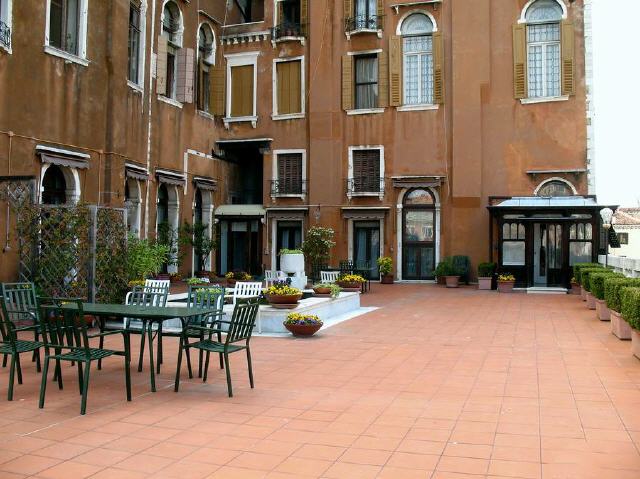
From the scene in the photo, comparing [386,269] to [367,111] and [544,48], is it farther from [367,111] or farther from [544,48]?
[544,48]

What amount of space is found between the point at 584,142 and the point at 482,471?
65.8 ft

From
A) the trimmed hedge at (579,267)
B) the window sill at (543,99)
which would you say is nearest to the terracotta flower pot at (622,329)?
the trimmed hedge at (579,267)

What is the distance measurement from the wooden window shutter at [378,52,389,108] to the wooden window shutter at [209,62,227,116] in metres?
6.34

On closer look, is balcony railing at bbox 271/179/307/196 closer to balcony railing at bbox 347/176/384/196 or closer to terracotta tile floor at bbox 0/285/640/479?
balcony railing at bbox 347/176/384/196

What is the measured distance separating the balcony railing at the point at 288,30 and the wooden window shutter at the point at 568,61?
32.2 feet

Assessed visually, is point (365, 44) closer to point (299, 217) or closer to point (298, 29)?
point (298, 29)

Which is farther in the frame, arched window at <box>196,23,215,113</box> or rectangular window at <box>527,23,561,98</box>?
arched window at <box>196,23,215,113</box>

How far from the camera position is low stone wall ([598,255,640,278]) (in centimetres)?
1624

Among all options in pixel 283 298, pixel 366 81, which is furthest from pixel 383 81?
pixel 283 298

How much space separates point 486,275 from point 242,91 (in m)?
12.2

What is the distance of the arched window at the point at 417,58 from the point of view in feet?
78.5

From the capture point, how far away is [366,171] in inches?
966

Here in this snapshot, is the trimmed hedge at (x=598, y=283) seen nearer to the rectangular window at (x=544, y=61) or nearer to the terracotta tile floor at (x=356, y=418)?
the terracotta tile floor at (x=356, y=418)

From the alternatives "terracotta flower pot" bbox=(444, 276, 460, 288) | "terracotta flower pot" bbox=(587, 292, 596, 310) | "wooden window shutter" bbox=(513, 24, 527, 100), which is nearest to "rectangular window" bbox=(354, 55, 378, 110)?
"wooden window shutter" bbox=(513, 24, 527, 100)
